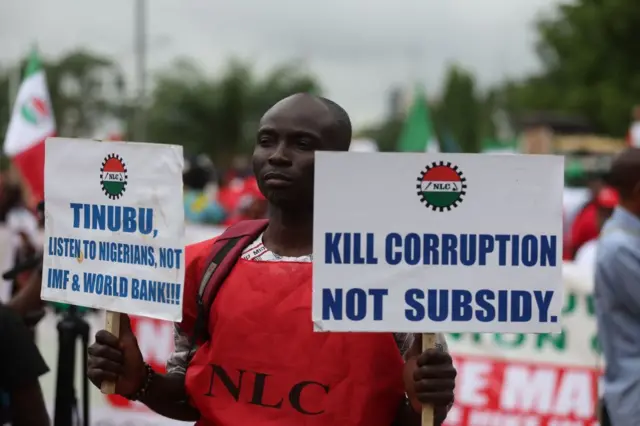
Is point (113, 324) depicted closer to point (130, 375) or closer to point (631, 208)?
point (130, 375)

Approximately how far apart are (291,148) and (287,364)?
0.55 m

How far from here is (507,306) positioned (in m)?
2.77

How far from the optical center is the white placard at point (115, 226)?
289 cm

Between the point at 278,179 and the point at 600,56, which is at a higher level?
the point at 600,56

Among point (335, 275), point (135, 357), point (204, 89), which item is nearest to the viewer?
point (335, 275)

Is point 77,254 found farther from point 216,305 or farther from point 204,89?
point 204,89

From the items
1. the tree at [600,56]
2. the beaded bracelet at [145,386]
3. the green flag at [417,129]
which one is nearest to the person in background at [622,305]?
the beaded bracelet at [145,386]

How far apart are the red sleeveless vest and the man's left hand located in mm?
201

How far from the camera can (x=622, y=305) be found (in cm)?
434

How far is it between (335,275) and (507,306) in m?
0.42

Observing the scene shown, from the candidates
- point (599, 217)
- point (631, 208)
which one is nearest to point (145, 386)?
point (631, 208)

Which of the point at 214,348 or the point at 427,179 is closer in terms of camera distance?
the point at 427,179

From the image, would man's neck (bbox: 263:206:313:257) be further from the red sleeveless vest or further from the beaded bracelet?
the beaded bracelet

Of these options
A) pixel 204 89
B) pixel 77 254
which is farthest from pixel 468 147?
pixel 77 254
